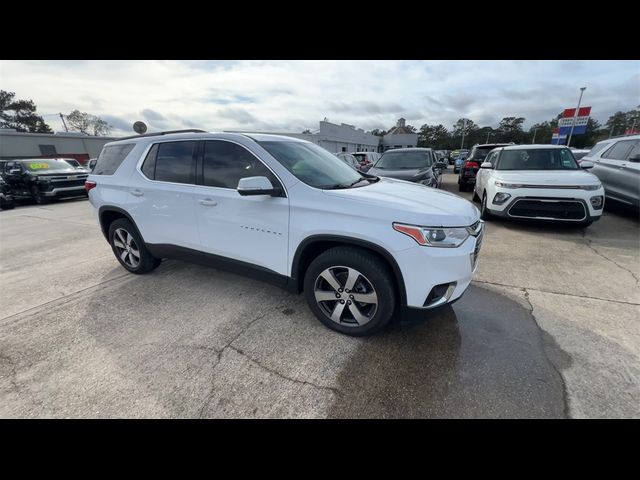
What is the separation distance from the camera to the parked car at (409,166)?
7062 millimetres

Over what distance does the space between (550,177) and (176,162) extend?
6307 mm

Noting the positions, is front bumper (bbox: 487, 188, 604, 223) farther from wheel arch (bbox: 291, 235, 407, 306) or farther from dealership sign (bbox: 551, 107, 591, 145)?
dealership sign (bbox: 551, 107, 591, 145)

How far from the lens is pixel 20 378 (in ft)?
7.33

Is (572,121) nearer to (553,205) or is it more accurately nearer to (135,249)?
(553,205)

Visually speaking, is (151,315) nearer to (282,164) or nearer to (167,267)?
(167,267)

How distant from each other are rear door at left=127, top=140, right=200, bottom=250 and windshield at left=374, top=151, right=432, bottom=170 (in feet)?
19.6

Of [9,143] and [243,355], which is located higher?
[9,143]

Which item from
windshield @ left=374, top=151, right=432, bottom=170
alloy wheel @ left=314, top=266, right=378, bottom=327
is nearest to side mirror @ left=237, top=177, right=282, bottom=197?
alloy wheel @ left=314, top=266, right=378, bottom=327

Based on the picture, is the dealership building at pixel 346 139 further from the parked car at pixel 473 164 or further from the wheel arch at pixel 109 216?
the wheel arch at pixel 109 216

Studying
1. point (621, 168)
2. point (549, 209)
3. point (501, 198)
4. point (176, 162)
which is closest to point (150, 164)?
point (176, 162)

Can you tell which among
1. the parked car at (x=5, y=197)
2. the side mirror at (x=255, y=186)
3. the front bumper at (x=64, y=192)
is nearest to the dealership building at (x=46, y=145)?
the parked car at (x=5, y=197)

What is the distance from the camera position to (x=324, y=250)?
264cm
